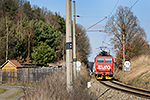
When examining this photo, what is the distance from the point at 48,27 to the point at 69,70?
51.9m

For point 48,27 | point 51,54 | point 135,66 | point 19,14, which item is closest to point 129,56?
point 135,66

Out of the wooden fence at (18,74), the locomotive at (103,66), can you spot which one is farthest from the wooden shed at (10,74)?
the locomotive at (103,66)

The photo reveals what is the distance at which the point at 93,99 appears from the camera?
1031 cm

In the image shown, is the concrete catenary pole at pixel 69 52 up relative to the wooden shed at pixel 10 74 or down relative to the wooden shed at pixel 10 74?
up

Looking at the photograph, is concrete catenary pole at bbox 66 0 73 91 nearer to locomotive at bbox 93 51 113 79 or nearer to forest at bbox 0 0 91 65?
locomotive at bbox 93 51 113 79

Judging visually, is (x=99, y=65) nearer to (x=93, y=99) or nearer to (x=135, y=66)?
(x=135, y=66)

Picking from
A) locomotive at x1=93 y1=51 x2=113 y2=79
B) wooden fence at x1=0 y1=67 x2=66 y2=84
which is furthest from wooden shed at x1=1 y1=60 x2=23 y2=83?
locomotive at x1=93 y1=51 x2=113 y2=79

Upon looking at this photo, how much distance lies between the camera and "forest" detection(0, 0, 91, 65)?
49656mm

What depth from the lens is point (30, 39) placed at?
192 feet

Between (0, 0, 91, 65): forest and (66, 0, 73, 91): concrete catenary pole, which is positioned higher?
(0, 0, 91, 65): forest

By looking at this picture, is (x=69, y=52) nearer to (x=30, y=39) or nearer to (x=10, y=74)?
(x=10, y=74)

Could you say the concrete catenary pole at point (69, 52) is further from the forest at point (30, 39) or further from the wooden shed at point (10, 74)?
the forest at point (30, 39)

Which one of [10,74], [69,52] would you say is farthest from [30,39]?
[69,52]

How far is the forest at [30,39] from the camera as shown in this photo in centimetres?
4966
